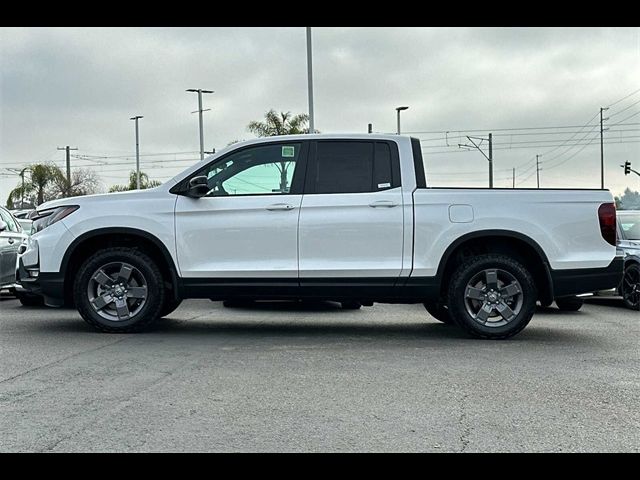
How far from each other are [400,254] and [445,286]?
2.10 ft

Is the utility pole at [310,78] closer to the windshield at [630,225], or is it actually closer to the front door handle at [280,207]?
the windshield at [630,225]

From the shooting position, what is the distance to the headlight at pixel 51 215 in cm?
731

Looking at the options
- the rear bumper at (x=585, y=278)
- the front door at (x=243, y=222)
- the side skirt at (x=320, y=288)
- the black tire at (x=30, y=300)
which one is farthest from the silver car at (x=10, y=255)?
the rear bumper at (x=585, y=278)

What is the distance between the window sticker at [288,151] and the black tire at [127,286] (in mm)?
1810

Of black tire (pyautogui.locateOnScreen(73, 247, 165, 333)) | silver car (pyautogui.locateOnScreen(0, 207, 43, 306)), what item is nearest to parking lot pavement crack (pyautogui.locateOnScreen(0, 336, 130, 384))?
black tire (pyautogui.locateOnScreen(73, 247, 165, 333))

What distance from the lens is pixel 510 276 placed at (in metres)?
7.00

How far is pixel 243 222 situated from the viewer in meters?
7.09

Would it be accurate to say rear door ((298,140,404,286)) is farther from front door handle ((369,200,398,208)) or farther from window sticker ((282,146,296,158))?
window sticker ((282,146,296,158))

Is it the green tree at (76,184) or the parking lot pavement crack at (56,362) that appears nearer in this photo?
the parking lot pavement crack at (56,362)

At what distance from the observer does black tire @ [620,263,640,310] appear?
32.9 ft

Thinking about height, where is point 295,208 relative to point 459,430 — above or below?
above

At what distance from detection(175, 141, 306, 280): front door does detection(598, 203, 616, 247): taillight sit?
310 centimetres
